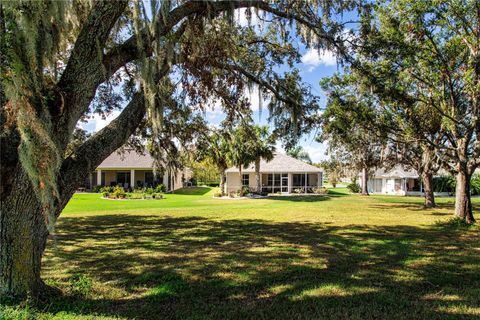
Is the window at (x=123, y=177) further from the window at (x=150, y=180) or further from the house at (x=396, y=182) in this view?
the house at (x=396, y=182)

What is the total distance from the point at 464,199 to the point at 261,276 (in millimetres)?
11622

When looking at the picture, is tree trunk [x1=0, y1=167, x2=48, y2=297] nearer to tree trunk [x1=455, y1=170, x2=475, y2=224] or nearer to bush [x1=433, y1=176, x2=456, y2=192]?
tree trunk [x1=455, y1=170, x2=475, y2=224]

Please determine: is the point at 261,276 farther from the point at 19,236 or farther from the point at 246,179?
the point at 246,179

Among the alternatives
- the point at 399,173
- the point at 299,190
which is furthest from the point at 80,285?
the point at 399,173

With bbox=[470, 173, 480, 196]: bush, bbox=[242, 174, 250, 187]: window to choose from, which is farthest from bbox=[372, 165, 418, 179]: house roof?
bbox=[242, 174, 250, 187]: window

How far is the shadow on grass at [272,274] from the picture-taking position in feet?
13.4

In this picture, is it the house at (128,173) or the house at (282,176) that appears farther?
the house at (282,176)

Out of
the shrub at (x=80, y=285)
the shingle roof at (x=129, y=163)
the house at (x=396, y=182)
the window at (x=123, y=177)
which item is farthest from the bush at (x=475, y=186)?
the shrub at (x=80, y=285)

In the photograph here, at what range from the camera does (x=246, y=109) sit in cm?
847

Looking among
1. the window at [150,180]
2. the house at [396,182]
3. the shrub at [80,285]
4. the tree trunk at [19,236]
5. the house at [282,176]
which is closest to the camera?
the tree trunk at [19,236]

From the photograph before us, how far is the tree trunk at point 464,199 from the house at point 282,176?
24.5 meters

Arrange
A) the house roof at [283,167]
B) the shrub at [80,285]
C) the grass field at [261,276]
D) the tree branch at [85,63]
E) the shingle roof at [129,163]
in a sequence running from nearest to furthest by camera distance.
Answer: the grass field at [261,276]
the tree branch at [85,63]
the shrub at [80,285]
the shingle roof at [129,163]
the house roof at [283,167]

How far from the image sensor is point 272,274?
18.4 feet

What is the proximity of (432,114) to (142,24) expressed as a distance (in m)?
13.8
